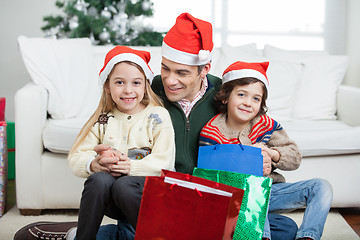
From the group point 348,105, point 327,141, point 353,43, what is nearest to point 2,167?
point 327,141

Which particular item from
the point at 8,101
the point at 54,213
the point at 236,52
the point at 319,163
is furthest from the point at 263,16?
the point at 54,213

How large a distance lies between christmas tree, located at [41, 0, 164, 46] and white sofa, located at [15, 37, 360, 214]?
353mm

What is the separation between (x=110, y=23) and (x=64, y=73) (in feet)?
2.76

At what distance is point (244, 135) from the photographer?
167 centimetres

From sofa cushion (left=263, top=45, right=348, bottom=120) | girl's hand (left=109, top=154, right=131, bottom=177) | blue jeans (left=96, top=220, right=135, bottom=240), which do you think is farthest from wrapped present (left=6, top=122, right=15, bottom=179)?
sofa cushion (left=263, top=45, right=348, bottom=120)

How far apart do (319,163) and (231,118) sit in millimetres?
908

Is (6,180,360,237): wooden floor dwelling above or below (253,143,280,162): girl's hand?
below

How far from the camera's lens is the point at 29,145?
7.67 feet

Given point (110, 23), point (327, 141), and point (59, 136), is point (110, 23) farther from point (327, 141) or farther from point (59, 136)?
point (327, 141)

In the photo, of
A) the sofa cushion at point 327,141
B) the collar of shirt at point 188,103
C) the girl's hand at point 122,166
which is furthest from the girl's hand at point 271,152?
the sofa cushion at point 327,141

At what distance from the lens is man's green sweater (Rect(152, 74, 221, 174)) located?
1.70 meters

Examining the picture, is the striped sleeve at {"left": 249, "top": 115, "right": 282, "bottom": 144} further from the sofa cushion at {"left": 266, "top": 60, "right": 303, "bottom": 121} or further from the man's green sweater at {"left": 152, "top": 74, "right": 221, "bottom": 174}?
the sofa cushion at {"left": 266, "top": 60, "right": 303, "bottom": 121}

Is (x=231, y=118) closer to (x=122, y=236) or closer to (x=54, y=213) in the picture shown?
(x=122, y=236)

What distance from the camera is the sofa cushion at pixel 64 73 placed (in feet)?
8.34
